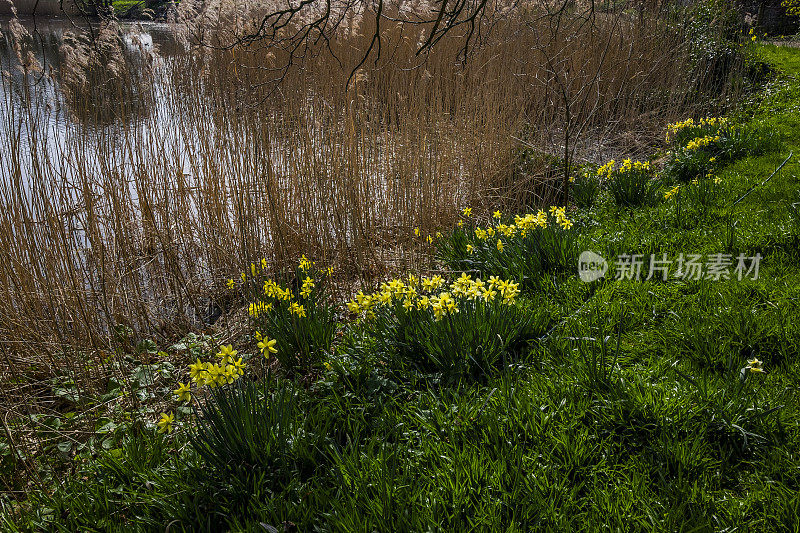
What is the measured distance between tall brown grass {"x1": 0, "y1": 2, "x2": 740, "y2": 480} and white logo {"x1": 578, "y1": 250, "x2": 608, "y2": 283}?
112 cm

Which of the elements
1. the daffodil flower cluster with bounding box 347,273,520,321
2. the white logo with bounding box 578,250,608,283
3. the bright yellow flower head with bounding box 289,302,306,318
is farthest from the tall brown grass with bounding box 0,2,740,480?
the white logo with bounding box 578,250,608,283

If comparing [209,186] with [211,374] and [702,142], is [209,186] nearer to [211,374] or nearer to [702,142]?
[211,374]

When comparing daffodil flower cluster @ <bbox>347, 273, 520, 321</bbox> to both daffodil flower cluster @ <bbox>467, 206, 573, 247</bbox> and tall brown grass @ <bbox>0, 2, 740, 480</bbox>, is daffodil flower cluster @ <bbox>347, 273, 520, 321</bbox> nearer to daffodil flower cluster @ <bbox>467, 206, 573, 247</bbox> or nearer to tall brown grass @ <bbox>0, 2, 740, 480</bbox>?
daffodil flower cluster @ <bbox>467, 206, 573, 247</bbox>

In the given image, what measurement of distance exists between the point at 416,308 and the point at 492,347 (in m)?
0.41

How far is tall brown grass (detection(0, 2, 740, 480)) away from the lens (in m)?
3.40

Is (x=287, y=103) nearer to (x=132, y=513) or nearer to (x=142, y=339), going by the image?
(x=142, y=339)

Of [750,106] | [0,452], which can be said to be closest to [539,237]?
[0,452]

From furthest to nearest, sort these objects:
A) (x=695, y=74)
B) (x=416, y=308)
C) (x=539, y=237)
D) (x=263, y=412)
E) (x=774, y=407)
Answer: (x=695, y=74)
(x=539, y=237)
(x=416, y=308)
(x=263, y=412)
(x=774, y=407)

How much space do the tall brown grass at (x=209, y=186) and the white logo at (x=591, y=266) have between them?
112cm

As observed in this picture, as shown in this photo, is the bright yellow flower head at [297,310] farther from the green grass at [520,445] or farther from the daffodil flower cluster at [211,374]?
the daffodil flower cluster at [211,374]

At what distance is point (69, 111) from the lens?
3840mm

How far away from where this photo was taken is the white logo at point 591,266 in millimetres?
2977

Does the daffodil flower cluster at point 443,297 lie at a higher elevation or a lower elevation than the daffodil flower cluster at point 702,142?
lower

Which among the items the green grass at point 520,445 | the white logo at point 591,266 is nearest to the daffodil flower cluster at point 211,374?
the green grass at point 520,445
